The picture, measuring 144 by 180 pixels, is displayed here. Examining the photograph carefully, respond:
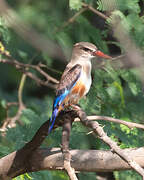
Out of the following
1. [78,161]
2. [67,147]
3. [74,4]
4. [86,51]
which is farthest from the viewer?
[86,51]

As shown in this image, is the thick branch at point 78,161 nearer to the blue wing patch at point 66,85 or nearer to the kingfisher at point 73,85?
the kingfisher at point 73,85

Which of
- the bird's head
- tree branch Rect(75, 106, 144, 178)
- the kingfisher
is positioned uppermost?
the bird's head

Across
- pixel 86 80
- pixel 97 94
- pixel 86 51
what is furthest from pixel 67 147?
pixel 86 51

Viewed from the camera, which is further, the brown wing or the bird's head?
the bird's head

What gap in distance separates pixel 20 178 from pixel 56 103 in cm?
68

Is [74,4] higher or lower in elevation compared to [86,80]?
higher

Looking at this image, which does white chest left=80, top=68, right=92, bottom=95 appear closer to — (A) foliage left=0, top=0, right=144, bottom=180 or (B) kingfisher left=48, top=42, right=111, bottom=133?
(B) kingfisher left=48, top=42, right=111, bottom=133

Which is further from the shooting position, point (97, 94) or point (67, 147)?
point (97, 94)

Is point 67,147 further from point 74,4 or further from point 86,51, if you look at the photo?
point 74,4

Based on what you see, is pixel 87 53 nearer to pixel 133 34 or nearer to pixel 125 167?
pixel 133 34

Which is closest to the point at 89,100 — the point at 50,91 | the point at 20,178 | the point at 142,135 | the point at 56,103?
the point at 56,103

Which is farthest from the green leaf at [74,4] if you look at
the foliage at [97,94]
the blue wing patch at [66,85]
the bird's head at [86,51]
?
the blue wing patch at [66,85]

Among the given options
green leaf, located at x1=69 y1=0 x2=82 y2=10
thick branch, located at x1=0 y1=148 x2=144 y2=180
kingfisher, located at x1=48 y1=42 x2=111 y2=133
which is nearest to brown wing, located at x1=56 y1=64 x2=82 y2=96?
kingfisher, located at x1=48 y1=42 x2=111 y2=133

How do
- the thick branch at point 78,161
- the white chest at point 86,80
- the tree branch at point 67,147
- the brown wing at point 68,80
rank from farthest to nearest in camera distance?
the brown wing at point 68,80
the white chest at point 86,80
the thick branch at point 78,161
the tree branch at point 67,147
